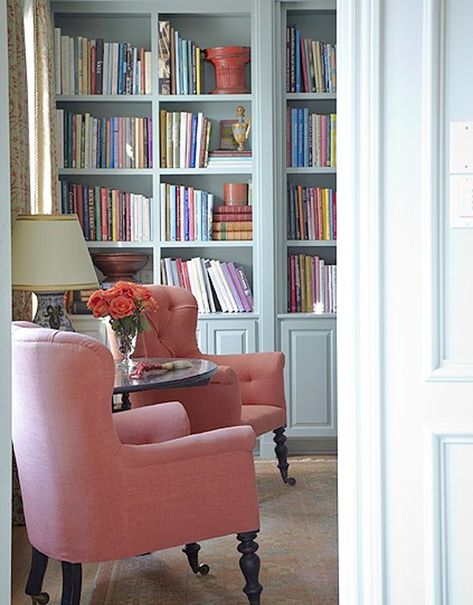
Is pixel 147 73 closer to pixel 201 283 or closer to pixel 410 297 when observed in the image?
pixel 201 283

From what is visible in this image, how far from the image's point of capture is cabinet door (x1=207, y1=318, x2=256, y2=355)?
5.71 m

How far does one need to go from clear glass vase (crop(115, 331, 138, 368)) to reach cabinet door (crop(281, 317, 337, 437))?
5.15ft

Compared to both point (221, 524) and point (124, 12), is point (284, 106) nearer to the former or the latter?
point (124, 12)

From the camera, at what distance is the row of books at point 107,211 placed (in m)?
5.71

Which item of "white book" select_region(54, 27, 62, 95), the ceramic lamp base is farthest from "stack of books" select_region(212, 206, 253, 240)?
the ceramic lamp base

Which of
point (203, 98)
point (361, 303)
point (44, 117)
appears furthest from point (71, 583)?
point (203, 98)

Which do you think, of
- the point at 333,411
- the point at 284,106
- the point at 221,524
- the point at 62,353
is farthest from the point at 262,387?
the point at 62,353

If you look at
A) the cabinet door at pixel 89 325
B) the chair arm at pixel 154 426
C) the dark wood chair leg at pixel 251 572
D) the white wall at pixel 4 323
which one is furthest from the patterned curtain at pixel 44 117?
the white wall at pixel 4 323

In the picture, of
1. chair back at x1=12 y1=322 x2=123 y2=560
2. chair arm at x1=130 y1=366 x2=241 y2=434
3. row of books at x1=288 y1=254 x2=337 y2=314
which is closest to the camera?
chair back at x1=12 y1=322 x2=123 y2=560

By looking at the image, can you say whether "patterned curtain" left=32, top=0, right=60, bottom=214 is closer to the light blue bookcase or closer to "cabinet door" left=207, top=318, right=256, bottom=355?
the light blue bookcase

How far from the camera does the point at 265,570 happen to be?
3781 mm

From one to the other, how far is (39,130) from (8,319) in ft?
9.95

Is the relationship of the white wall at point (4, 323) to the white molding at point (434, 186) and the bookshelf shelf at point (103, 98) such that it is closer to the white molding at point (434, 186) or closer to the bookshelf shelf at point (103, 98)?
the white molding at point (434, 186)

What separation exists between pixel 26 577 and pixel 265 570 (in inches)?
34.6
